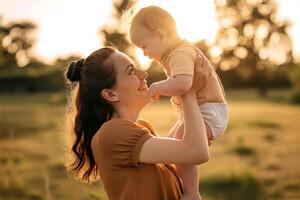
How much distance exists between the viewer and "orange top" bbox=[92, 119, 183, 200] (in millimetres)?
2088

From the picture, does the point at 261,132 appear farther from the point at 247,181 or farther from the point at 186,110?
the point at 186,110

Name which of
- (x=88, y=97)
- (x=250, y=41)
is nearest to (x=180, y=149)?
(x=88, y=97)

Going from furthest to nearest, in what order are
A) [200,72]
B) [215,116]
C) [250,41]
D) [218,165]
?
[250,41] < [218,165] < [215,116] < [200,72]

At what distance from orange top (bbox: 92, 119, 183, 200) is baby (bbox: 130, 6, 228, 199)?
17 cm

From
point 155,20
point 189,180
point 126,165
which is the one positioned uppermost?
point 155,20

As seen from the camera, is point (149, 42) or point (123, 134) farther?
point (149, 42)

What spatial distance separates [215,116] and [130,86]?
0.38 m

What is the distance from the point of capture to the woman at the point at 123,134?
206cm

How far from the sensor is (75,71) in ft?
7.50

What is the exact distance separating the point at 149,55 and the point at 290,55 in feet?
132

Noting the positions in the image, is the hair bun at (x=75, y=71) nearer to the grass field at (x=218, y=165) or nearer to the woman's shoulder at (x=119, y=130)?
the woman's shoulder at (x=119, y=130)

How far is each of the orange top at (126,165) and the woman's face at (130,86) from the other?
0.11m

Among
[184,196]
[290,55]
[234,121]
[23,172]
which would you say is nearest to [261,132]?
[234,121]

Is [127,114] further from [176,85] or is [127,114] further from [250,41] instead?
[250,41]
